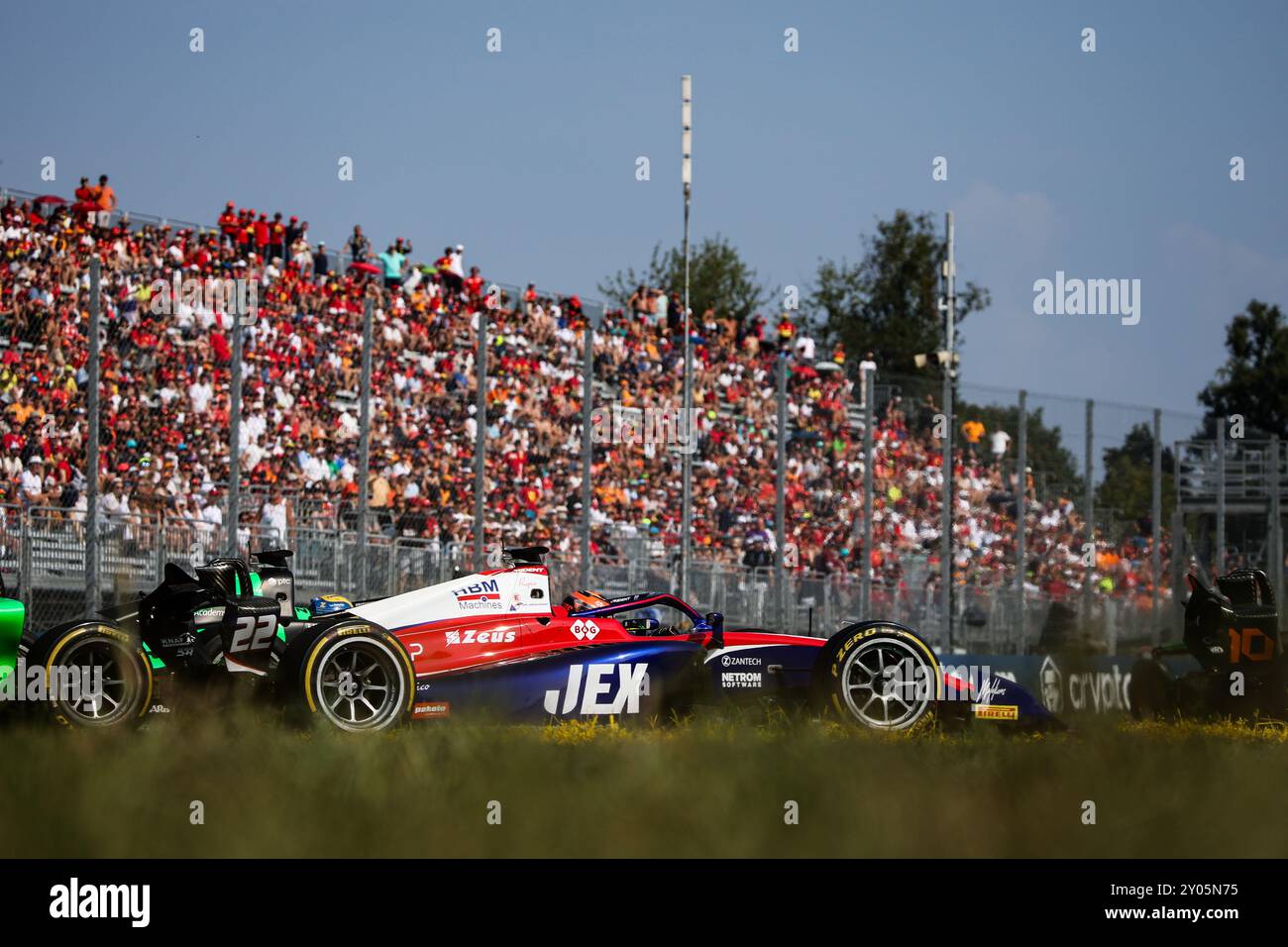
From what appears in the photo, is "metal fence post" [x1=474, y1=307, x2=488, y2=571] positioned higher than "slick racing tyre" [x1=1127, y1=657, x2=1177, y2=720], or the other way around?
"metal fence post" [x1=474, y1=307, x2=488, y2=571]

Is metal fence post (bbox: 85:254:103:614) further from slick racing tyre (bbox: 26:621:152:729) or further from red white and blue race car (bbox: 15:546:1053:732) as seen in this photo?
slick racing tyre (bbox: 26:621:152:729)

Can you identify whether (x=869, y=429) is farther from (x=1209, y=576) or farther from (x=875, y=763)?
(x=875, y=763)

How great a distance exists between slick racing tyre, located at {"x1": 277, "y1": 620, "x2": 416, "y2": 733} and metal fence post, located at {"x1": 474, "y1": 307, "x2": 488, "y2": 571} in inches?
277

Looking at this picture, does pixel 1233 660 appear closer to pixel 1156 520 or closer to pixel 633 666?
pixel 633 666

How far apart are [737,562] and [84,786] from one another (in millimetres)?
13361

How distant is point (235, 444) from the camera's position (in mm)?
13969

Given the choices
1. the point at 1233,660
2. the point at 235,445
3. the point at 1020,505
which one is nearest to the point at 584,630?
the point at 1233,660

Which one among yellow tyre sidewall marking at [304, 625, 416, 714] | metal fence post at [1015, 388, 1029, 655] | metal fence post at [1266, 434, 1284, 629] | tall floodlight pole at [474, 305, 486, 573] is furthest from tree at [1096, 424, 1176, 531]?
yellow tyre sidewall marking at [304, 625, 416, 714]

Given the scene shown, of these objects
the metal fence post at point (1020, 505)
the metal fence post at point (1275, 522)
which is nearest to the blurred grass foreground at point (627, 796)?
the metal fence post at point (1020, 505)

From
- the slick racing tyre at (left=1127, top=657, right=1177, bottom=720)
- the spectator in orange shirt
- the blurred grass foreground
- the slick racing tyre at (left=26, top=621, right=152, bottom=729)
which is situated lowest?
the slick racing tyre at (left=1127, top=657, right=1177, bottom=720)

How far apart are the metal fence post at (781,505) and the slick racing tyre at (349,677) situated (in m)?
9.50

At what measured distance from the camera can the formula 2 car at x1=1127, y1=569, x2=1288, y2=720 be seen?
11.1 meters

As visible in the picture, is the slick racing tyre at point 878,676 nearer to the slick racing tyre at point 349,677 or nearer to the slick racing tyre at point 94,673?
the slick racing tyre at point 349,677

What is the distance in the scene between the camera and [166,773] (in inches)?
236
